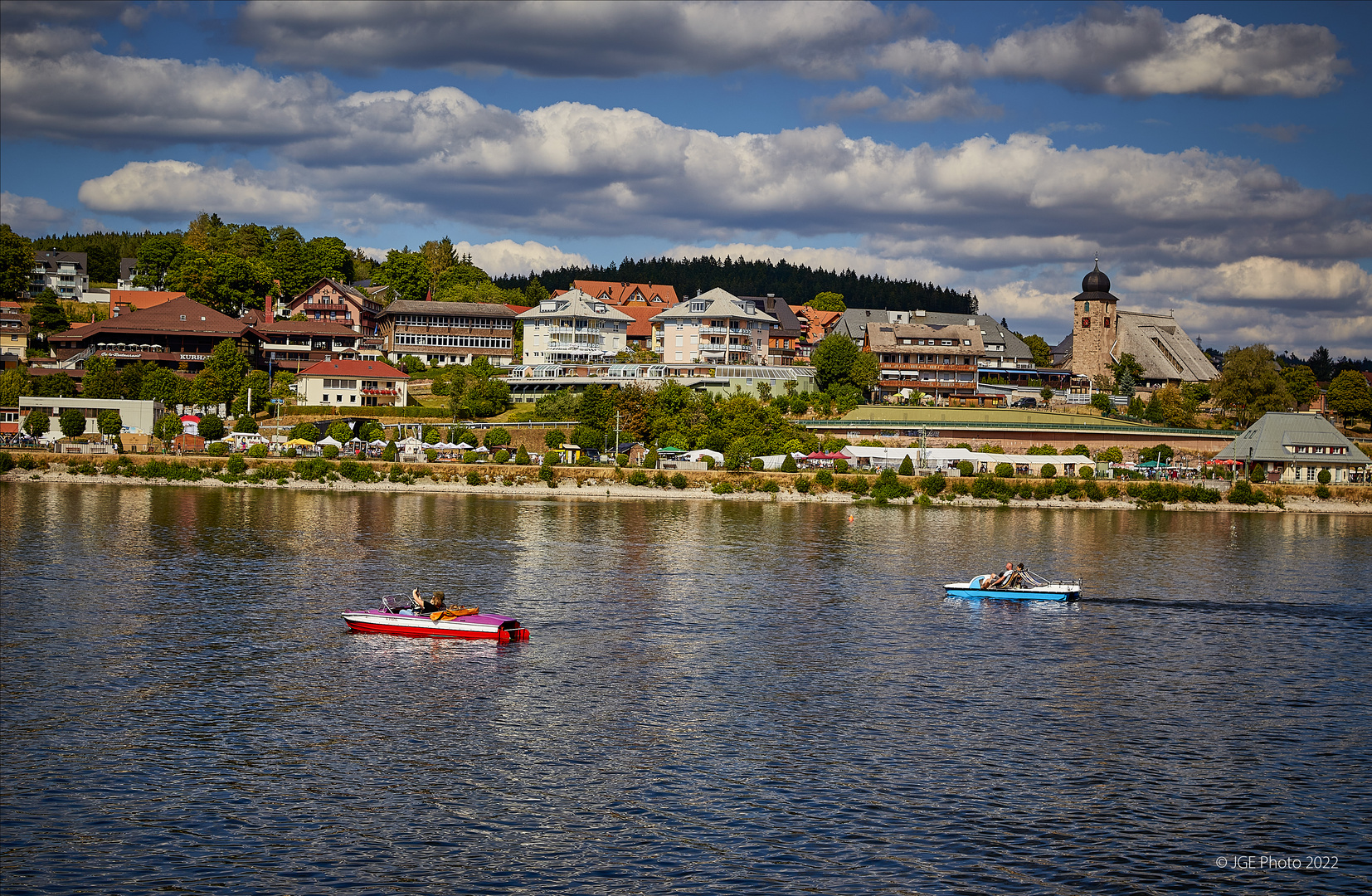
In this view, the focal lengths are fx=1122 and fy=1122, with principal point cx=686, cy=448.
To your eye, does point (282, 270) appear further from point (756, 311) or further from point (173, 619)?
point (173, 619)

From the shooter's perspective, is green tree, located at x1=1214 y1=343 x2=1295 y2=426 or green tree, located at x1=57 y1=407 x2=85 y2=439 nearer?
green tree, located at x1=57 y1=407 x2=85 y2=439

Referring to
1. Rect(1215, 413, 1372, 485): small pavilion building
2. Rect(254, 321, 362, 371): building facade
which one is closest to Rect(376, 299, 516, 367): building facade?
Rect(254, 321, 362, 371): building facade

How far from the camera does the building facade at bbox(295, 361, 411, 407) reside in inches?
5172

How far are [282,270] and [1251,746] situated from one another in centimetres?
16526

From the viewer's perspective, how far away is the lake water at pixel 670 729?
2598 centimetres

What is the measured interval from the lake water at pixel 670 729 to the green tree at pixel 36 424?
52279mm

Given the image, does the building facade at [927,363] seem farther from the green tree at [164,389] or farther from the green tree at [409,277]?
the green tree at [164,389]

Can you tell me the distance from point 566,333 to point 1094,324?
80099 mm

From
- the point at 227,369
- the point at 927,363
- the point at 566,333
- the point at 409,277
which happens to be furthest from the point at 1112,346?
the point at 227,369

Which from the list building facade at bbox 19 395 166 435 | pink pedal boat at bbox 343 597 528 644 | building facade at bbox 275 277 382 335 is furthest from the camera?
building facade at bbox 275 277 382 335

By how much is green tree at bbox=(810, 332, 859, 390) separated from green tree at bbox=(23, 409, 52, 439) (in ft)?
286

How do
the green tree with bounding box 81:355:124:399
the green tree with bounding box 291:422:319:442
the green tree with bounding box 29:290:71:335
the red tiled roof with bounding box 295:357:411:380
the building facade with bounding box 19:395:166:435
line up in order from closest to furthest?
the green tree with bounding box 291:422:319:442
the building facade with bounding box 19:395:166:435
the green tree with bounding box 81:355:124:399
the red tiled roof with bounding box 295:357:411:380
the green tree with bounding box 29:290:71:335

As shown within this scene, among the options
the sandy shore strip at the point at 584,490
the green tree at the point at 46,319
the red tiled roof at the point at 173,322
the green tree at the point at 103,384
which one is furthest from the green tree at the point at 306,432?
the green tree at the point at 46,319

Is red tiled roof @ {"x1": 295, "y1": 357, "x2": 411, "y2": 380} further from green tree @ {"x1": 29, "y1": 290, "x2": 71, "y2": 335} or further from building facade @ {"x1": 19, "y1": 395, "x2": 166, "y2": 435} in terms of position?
green tree @ {"x1": 29, "y1": 290, "x2": 71, "y2": 335}
